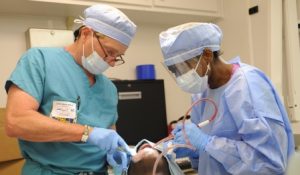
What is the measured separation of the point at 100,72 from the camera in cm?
146

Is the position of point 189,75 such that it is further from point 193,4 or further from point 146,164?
point 193,4

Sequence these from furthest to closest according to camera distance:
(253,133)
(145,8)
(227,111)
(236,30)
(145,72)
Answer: (236,30), (145,72), (145,8), (227,111), (253,133)

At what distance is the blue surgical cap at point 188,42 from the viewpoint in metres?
1.38

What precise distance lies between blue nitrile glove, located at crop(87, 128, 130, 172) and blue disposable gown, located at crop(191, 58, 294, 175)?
12.9 inches

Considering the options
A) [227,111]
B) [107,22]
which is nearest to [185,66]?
[227,111]

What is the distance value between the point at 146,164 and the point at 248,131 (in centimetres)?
41

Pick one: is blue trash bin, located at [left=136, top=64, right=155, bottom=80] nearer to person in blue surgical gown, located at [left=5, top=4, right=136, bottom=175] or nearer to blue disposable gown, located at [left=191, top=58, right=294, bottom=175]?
person in blue surgical gown, located at [left=5, top=4, right=136, bottom=175]

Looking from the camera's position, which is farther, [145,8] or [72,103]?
[145,8]

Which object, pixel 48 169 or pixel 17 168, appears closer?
pixel 48 169

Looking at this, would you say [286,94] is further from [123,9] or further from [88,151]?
[88,151]

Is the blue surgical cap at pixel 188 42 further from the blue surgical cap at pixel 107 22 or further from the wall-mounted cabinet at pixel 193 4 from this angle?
the wall-mounted cabinet at pixel 193 4

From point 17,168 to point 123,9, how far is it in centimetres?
132

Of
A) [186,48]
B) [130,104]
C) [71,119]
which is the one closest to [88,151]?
[71,119]

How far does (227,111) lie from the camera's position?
1.33 meters
